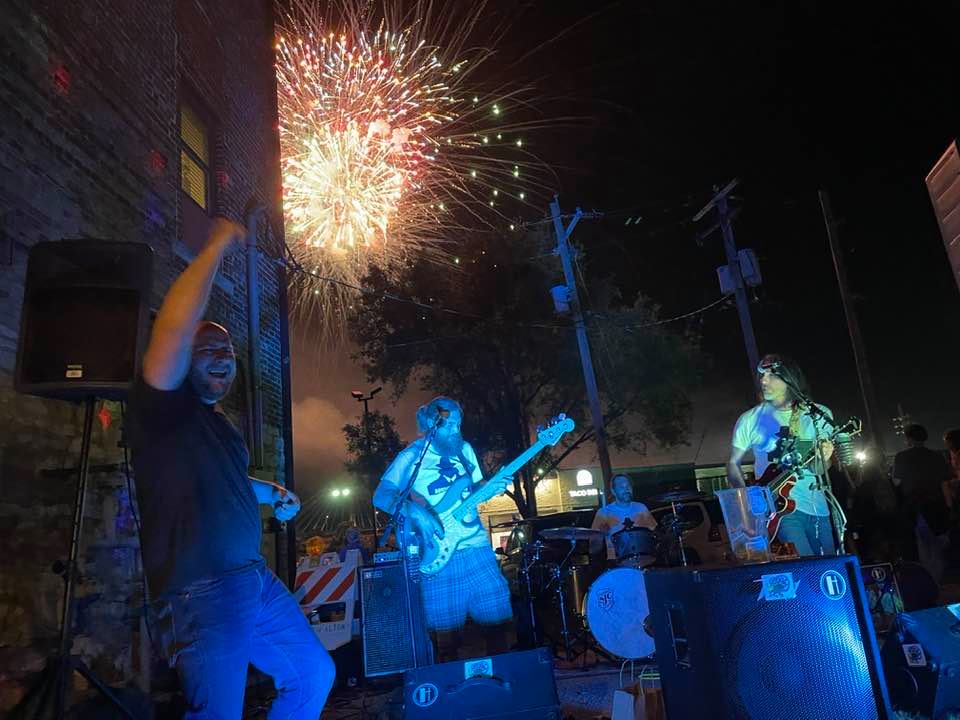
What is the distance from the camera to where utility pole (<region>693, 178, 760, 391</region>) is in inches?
547

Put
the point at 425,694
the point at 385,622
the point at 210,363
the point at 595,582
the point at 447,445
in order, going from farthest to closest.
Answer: the point at 595,582
the point at 385,622
the point at 447,445
the point at 425,694
the point at 210,363

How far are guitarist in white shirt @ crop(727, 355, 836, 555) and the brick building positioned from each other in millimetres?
4553

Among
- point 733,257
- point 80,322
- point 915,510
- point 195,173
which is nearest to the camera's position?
point 80,322

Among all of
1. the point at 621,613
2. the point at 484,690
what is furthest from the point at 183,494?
the point at 621,613

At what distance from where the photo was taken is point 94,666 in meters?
4.58

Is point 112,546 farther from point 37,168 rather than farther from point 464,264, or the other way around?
point 464,264

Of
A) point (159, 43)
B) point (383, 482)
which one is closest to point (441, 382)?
point (159, 43)

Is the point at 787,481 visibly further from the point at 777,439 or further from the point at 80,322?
the point at 80,322

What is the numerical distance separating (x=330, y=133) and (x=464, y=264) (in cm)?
955

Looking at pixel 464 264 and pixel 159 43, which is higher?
pixel 464 264

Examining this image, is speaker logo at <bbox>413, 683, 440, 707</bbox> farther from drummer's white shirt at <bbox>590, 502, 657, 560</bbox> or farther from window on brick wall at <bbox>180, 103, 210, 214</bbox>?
window on brick wall at <bbox>180, 103, 210, 214</bbox>

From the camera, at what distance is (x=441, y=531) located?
427 centimetres

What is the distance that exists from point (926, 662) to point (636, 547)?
332 centimetres

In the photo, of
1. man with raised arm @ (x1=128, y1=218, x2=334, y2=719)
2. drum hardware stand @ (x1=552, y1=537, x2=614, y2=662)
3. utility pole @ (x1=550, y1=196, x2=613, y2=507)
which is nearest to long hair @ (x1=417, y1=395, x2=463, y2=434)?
man with raised arm @ (x1=128, y1=218, x2=334, y2=719)
